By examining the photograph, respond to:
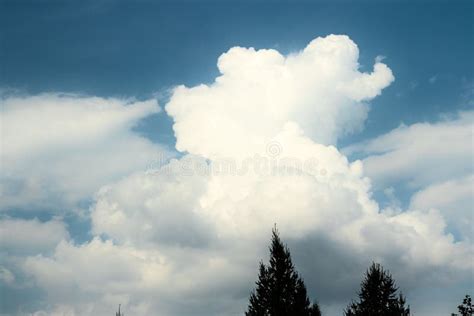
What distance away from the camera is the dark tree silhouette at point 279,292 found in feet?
88.2

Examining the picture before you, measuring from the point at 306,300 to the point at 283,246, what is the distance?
3.94 m

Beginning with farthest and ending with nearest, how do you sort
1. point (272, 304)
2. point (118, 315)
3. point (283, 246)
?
point (118, 315)
point (283, 246)
point (272, 304)

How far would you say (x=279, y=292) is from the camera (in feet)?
89.8

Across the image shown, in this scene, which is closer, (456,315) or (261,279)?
(261,279)

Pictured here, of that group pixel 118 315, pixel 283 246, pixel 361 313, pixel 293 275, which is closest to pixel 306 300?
pixel 293 275

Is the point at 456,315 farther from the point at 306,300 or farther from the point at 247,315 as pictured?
the point at 247,315

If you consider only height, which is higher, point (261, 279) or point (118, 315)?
point (261, 279)

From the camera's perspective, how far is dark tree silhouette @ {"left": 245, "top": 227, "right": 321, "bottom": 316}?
26.9m

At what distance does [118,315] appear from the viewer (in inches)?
1222

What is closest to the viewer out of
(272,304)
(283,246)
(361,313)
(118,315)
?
(272,304)

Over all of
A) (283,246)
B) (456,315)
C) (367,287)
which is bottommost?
(456,315)

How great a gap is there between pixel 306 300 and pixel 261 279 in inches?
130

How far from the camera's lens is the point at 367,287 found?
111 feet

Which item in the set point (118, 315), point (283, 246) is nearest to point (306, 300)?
point (283, 246)
